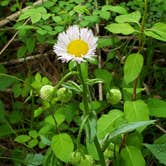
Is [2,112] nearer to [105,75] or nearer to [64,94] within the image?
[105,75]

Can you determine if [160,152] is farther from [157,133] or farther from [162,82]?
[162,82]

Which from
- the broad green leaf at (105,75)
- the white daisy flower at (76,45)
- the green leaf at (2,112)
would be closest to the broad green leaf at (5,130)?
the green leaf at (2,112)

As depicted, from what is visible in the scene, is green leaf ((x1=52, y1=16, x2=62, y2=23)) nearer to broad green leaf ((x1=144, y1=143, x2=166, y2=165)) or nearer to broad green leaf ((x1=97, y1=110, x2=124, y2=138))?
broad green leaf ((x1=97, y1=110, x2=124, y2=138))

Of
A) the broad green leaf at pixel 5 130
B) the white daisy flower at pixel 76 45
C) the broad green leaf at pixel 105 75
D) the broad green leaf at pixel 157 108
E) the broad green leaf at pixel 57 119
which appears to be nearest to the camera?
the white daisy flower at pixel 76 45

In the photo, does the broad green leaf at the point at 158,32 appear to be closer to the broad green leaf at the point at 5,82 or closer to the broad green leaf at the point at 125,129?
the broad green leaf at the point at 125,129

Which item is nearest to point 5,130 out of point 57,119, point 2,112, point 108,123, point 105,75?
point 2,112

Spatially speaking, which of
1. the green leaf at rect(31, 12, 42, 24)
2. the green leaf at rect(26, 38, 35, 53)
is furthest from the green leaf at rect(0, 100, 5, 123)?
the green leaf at rect(31, 12, 42, 24)
